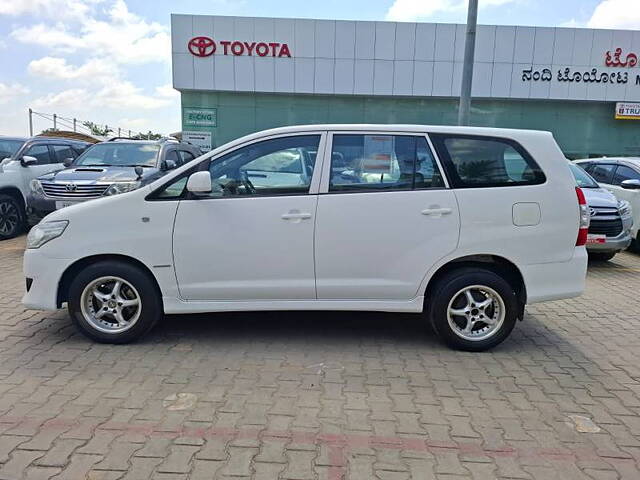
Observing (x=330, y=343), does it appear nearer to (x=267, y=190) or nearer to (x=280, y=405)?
(x=280, y=405)

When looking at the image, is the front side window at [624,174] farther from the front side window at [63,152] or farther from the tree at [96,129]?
the tree at [96,129]

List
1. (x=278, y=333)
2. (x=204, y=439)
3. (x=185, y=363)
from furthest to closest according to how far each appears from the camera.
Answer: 1. (x=278, y=333)
2. (x=185, y=363)
3. (x=204, y=439)

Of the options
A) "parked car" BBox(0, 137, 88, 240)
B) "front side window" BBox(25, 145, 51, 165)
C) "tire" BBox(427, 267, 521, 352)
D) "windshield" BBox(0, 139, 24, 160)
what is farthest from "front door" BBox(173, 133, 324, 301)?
"windshield" BBox(0, 139, 24, 160)

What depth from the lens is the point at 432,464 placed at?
2568mm

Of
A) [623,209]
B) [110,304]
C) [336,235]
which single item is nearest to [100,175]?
[110,304]

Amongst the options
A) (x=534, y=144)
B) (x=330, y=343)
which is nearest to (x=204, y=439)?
(x=330, y=343)

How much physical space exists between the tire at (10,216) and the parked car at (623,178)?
430 inches

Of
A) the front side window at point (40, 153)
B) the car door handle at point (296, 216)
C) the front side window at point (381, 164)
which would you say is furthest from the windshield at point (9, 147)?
the front side window at point (381, 164)

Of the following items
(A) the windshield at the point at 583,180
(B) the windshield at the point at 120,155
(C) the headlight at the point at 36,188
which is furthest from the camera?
(B) the windshield at the point at 120,155

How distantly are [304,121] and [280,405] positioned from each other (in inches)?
732

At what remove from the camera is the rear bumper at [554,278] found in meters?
3.88

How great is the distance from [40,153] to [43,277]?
22.4 ft

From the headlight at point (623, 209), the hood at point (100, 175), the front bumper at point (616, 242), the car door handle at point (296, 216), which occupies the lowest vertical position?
the front bumper at point (616, 242)

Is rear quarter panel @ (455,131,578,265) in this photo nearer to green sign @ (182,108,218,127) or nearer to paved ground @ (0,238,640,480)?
paved ground @ (0,238,640,480)
